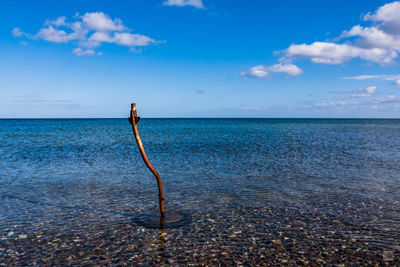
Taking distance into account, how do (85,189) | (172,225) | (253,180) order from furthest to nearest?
1. (253,180)
2. (85,189)
3. (172,225)

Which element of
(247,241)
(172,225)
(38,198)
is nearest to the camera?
(247,241)

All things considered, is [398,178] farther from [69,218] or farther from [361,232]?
[69,218]

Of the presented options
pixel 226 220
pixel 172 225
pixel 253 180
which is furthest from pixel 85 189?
pixel 253 180

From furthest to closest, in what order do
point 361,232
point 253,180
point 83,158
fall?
point 83,158 → point 253,180 → point 361,232

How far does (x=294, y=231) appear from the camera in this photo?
Result: 35.3 ft

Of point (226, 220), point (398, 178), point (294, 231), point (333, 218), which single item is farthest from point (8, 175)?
point (398, 178)

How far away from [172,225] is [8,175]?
16869 millimetres

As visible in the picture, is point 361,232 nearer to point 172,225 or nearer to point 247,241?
point 247,241

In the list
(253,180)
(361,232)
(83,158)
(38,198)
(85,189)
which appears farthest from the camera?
(83,158)

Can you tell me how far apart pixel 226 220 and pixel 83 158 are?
23.2 meters

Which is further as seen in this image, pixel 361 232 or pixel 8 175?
pixel 8 175

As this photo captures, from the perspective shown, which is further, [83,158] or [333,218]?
[83,158]

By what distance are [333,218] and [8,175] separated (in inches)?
906

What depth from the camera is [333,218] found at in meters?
12.1
